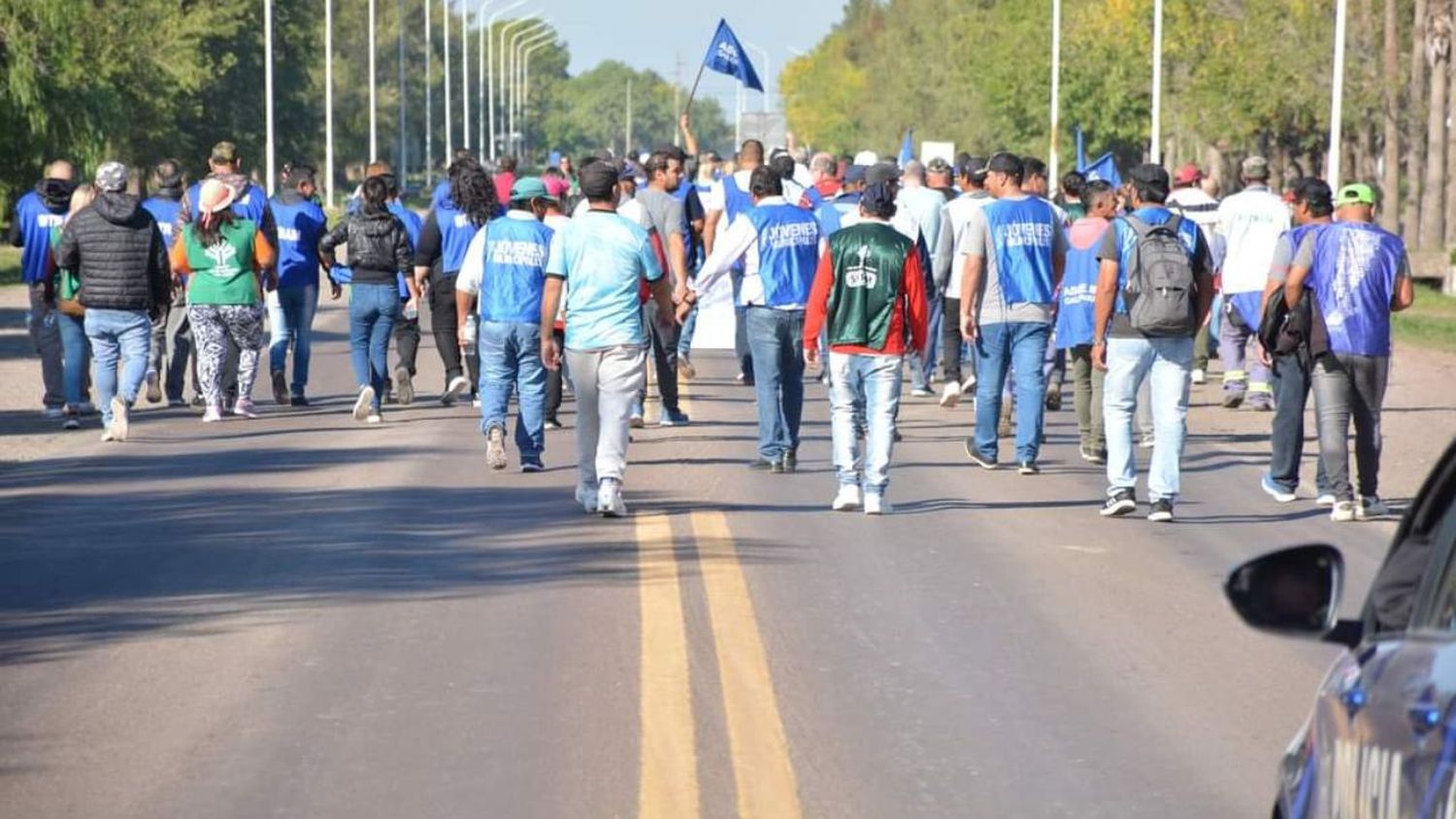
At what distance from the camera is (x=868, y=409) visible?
13742 mm

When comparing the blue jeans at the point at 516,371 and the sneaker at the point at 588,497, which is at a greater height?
the blue jeans at the point at 516,371

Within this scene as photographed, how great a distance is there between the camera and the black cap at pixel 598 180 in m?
13.3

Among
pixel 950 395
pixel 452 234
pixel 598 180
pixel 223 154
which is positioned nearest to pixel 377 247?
pixel 452 234

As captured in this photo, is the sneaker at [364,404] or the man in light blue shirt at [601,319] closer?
the man in light blue shirt at [601,319]

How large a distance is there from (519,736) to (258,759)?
2.62ft

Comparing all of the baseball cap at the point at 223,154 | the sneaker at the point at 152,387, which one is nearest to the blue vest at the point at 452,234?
the baseball cap at the point at 223,154

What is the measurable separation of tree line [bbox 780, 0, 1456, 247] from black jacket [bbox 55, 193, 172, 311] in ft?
107

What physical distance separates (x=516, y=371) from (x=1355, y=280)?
16.0 feet

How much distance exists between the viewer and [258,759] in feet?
25.1

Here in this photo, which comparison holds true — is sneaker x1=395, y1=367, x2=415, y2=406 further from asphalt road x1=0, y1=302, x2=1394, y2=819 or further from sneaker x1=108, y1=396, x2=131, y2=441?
asphalt road x1=0, y1=302, x2=1394, y2=819

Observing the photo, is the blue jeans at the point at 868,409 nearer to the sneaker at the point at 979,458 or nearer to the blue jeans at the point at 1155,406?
the blue jeans at the point at 1155,406

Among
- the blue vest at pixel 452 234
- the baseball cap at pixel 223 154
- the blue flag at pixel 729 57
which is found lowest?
the blue vest at pixel 452 234

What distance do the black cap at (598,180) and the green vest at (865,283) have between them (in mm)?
1260

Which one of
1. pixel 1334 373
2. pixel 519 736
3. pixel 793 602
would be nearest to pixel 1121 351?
pixel 1334 373
